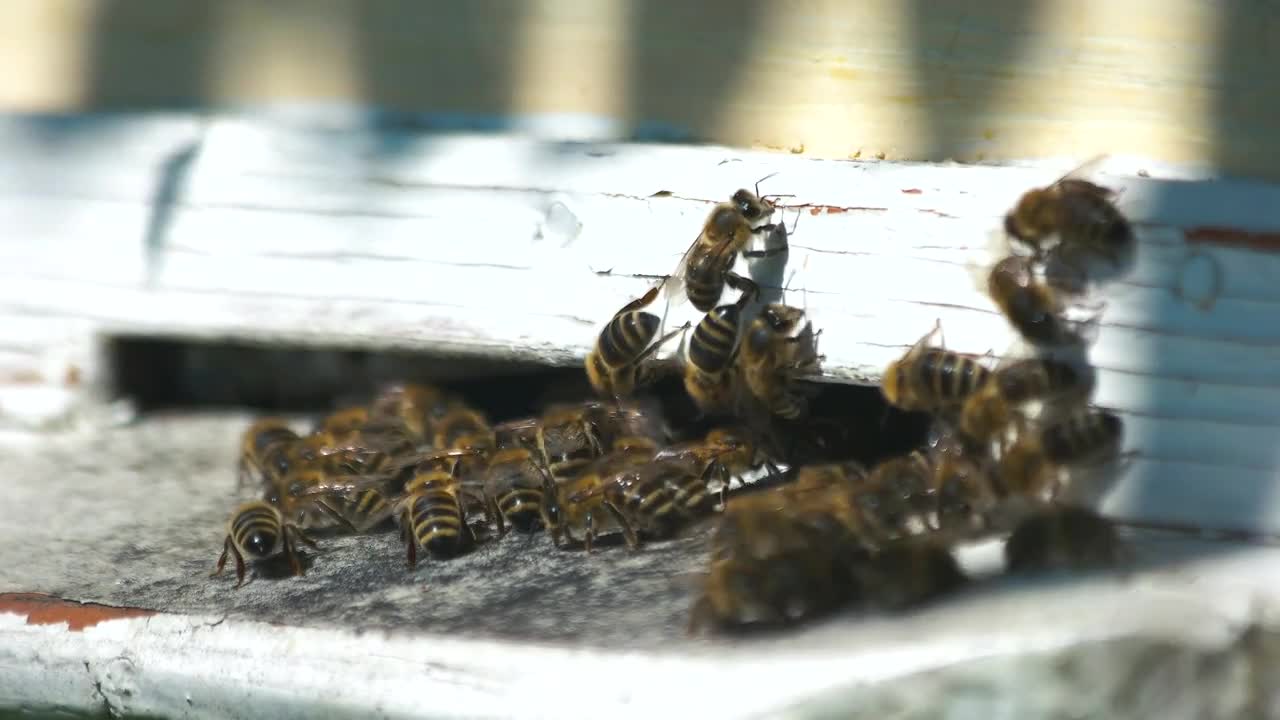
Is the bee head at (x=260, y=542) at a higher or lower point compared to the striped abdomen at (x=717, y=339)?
lower

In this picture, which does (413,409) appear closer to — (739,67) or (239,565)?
(239,565)

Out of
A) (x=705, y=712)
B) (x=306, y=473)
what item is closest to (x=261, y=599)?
(x=306, y=473)

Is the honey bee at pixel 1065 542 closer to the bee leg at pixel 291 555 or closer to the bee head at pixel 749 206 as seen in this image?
the bee head at pixel 749 206

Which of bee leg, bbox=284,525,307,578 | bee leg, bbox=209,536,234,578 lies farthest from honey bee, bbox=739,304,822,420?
bee leg, bbox=209,536,234,578

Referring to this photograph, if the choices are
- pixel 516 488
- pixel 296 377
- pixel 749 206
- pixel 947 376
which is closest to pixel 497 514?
pixel 516 488

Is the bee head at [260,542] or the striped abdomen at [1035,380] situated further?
the bee head at [260,542]

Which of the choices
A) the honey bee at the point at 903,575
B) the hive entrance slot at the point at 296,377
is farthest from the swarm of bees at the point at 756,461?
the hive entrance slot at the point at 296,377
